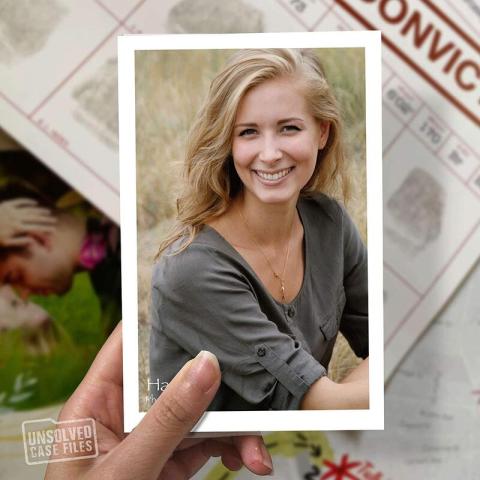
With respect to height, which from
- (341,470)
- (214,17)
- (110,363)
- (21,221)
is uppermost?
(214,17)

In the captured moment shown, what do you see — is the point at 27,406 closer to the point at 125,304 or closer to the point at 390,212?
the point at 125,304

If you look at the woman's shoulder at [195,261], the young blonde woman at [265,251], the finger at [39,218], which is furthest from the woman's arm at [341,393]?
the finger at [39,218]

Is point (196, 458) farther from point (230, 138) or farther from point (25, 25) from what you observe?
point (25, 25)

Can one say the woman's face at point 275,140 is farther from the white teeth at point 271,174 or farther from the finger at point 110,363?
the finger at point 110,363

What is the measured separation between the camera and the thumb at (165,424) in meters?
0.38

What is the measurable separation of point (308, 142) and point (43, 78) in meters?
0.20

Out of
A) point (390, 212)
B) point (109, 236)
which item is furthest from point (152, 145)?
point (390, 212)

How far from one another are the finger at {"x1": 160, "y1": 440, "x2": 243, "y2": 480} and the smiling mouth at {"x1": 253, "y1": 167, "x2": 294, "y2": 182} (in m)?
0.20

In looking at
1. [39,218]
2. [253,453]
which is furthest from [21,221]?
[253,453]

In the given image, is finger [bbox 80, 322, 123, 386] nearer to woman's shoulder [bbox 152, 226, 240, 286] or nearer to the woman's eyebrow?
woman's shoulder [bbox 152, 226, 240, 286]

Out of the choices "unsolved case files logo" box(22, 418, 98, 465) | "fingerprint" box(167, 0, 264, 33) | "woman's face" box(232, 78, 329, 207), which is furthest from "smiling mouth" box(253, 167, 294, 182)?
"unsolved case files logo" box(22, 418, 98, 465)

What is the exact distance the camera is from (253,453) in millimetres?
429

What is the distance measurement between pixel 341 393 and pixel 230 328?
9 centimetres

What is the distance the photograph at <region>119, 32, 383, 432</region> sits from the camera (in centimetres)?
40
